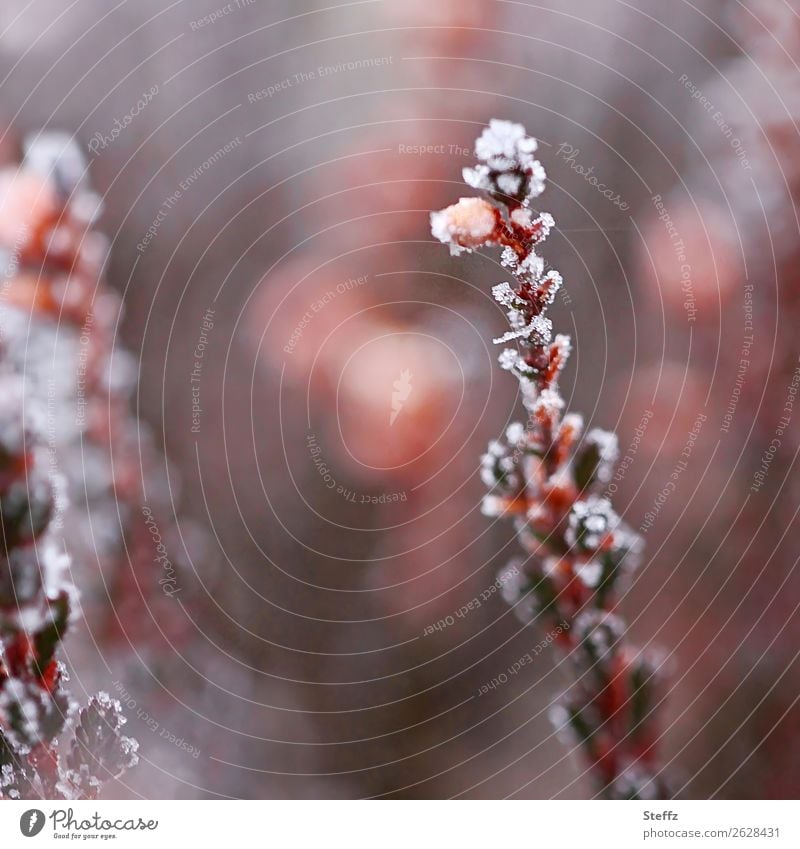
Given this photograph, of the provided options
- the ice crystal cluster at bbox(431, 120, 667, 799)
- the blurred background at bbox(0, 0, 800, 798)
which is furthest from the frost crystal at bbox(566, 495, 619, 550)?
the blurred background at bbox(0, 0, 800, 798)

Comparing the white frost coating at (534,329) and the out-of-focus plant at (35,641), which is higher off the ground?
the white frost coating at (534,329)

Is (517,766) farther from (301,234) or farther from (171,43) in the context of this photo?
(171,43)

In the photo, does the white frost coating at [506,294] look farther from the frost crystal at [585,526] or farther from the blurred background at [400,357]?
the frost crystal at [585,526]

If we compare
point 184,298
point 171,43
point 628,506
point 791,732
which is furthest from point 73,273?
point 791,732

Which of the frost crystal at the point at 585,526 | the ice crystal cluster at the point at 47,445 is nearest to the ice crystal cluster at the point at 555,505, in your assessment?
the frost crystal at the point at 585,526

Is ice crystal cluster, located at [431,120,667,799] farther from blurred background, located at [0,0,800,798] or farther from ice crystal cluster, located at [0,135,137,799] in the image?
ice crystal cluster, located at [0,135,137,799]
